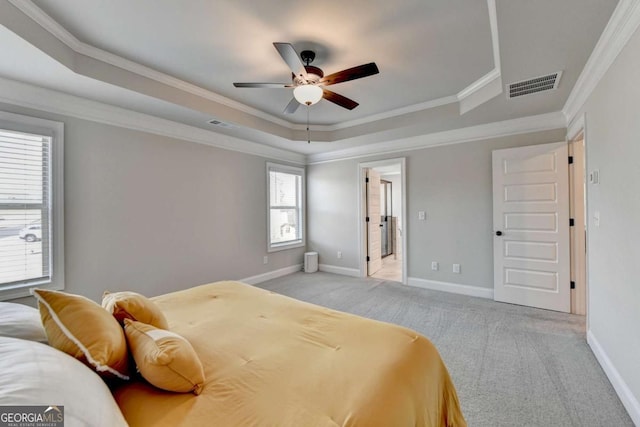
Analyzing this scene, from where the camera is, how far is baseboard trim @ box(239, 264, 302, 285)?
15.2 feet

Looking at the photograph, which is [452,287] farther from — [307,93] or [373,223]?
[307,93]

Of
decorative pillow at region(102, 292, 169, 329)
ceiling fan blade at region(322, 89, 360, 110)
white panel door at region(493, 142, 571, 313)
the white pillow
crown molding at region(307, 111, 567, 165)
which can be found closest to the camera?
the white pillow

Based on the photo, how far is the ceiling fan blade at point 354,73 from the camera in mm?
2023

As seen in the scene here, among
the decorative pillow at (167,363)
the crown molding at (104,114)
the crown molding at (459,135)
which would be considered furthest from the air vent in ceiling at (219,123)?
the decorative pillow at (167,363)

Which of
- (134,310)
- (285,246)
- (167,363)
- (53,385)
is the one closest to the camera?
(53,385)

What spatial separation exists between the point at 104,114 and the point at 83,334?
2.90 metres

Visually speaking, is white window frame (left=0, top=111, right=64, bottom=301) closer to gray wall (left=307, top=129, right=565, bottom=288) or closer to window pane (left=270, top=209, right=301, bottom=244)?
window pane (left=270, top=209, right=301, bottom=244)

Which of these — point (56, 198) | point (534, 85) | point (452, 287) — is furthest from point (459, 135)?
point (56, 198)

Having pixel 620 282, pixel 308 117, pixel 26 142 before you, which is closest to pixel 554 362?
pixel 620 282

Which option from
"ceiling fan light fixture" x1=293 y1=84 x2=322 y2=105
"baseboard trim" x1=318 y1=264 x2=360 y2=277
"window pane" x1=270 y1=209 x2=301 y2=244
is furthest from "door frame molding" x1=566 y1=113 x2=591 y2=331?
"window pane" x1=270 y1=209 x2=301 y2=244

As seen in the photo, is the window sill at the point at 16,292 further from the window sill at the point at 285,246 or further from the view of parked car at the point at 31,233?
the window sill at the point at 285,246

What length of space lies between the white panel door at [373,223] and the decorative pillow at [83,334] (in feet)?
14.7

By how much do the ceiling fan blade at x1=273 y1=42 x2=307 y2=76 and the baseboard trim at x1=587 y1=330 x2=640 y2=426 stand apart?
3083 mm

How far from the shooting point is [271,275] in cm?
501
